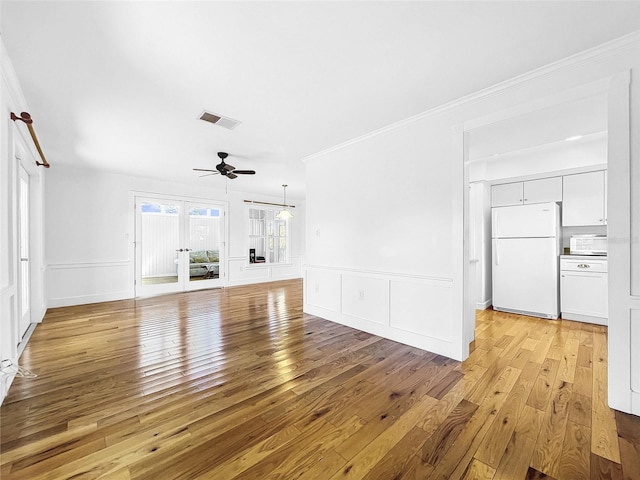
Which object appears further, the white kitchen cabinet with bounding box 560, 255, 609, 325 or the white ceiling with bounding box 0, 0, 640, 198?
the white kitchen cabinet with bounding box 560, 255, 609, 325

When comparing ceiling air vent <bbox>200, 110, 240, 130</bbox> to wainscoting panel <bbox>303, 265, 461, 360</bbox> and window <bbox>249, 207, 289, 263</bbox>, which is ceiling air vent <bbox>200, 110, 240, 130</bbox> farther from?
window <bbox>249, 207, 289, 263</bbox>

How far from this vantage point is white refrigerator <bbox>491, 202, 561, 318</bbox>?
→ 415cm

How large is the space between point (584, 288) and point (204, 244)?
7.33 m

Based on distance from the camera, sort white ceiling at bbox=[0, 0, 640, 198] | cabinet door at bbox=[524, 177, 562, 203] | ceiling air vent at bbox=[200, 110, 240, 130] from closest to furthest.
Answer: white ceiling at bbox=[0, 0, 640, 198]
ceiling air vent at bbox=[200, 110, 240, 130]
cabinet door at bbox=[524, 177, 562, 203]

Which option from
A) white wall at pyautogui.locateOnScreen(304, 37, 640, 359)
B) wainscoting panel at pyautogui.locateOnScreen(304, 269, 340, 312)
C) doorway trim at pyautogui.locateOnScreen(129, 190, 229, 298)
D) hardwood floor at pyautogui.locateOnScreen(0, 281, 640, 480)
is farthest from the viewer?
doorway trim at pyautogui.locateOnScreen(129, 190, 229, 298)

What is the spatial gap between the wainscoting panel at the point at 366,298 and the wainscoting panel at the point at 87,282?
479cm

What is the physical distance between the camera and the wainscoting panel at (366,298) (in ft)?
11.2

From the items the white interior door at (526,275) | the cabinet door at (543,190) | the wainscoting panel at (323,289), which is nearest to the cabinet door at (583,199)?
the cabinet door at (543,190)

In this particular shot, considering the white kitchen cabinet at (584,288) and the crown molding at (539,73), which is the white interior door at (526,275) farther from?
the crown molding at (539,73)

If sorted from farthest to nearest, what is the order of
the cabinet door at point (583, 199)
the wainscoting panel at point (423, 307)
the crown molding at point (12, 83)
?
the cabinet door at point (583, 199) < the wainscoting panel at point (423, 307) < the crown molding at point (12, 83)

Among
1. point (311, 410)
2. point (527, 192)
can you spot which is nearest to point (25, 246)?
point (311, 410)

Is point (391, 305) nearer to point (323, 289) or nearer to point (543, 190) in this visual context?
point (323, 289)

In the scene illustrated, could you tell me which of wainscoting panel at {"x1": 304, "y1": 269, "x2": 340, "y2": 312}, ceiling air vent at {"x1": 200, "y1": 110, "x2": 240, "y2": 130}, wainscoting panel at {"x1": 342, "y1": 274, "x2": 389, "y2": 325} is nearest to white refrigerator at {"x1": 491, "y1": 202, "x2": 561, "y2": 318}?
wainscoting panel at {"x1": 342, "y1": 274, "x2": 389, "y2": 325}

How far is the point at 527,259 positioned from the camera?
4336 mm
